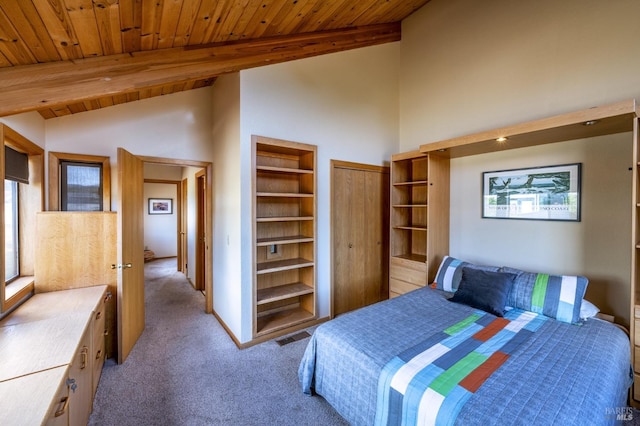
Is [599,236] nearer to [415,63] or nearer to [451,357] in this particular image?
[451,357]

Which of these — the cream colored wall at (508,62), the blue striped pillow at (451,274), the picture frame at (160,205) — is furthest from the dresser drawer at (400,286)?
the picture frame at (160,205)

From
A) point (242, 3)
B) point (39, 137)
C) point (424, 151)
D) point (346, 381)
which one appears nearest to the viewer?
point (346, 381)

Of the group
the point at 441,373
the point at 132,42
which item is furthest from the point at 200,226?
the point at 441,373

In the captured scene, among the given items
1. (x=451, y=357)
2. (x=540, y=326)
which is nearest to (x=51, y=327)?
(x=451, y=357)

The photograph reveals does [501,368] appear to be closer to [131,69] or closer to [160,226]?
[131,69]

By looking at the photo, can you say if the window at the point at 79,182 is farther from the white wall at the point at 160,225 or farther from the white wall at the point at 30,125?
the white wall at the point at 160,225

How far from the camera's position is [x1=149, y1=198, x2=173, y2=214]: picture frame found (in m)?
7.50

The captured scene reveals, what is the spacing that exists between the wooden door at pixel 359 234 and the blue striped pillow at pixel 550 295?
177cm

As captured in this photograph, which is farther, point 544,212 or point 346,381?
point 544,212

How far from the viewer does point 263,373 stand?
2387mm

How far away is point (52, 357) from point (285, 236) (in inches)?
87.0

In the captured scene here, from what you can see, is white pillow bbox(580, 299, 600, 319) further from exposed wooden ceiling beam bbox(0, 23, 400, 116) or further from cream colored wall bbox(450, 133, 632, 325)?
exposed wooden ceiling beam bbox(0, 23, 400, 116)

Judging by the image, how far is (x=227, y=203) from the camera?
3.15 meters

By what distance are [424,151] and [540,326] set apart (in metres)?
1.91
